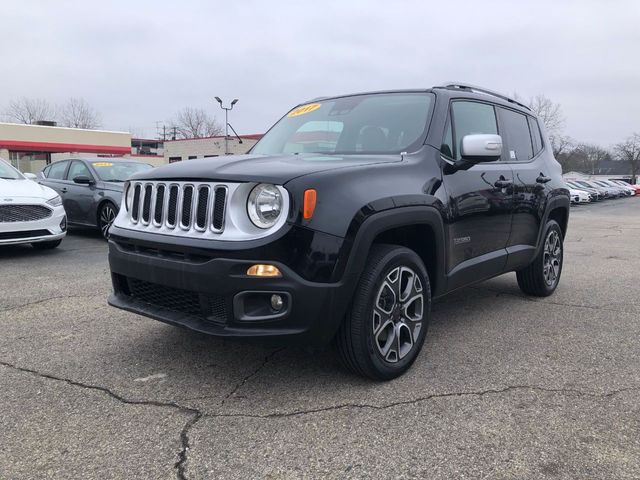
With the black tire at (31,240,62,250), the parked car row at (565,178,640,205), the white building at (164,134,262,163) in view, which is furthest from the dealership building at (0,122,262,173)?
the black tire at (31,240,62,250)

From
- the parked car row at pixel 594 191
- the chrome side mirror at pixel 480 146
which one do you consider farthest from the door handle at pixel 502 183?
the parked car row at pixel 594 191

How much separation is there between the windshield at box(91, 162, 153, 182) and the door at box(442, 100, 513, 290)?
6.92 m

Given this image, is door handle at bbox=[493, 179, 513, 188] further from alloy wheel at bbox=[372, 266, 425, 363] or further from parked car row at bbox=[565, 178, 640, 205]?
parked car row at bbox=[565, 178, 640, 205]

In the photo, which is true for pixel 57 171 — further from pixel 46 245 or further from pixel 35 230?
pixel 35 230

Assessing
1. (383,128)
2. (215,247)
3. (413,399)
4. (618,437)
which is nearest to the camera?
(618,437)

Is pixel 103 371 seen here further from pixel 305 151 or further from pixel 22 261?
pixel 22 261

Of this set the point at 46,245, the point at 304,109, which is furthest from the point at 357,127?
the point at 46,245

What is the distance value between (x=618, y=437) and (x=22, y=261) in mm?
7216

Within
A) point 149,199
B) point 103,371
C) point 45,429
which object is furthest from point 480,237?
point 45,429

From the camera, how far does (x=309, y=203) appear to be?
2762mm

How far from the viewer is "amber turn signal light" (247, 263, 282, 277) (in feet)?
8.94

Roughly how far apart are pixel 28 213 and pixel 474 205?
20.5 feet

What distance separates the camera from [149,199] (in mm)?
3273

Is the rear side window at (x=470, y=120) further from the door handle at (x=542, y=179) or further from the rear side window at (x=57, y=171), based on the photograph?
the rear side window at (x=57, y=171)
